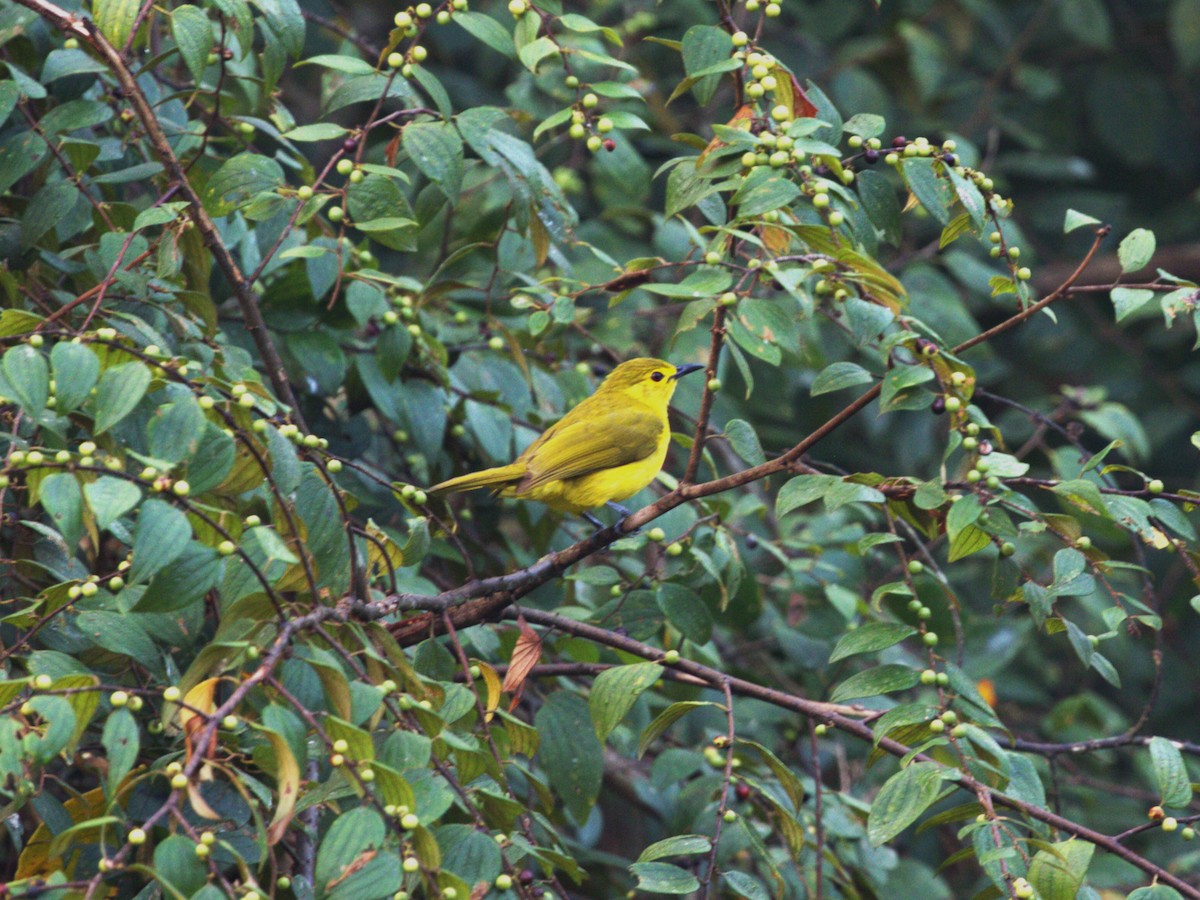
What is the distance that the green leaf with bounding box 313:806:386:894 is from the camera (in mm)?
1692

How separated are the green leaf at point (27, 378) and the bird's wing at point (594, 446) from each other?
1.61m

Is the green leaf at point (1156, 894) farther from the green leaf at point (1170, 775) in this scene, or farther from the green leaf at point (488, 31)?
the green leaf at point (488, 31)

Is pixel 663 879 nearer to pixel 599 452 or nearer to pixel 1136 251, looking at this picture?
pixel 1136 251

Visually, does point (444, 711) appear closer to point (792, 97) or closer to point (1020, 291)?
point (1020, 291)

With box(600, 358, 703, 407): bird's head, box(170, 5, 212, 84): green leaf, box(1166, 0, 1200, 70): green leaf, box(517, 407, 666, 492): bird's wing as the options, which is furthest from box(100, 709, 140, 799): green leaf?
box(1166, 0, 1200, 70): green leaf

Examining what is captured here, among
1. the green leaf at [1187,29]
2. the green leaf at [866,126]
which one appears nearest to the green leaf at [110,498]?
the green leaf at [866,126]

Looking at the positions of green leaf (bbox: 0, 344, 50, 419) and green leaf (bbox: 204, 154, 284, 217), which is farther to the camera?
green leaf (bbox: 204, 154, 284, 217)

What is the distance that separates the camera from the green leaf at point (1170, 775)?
2.13 m

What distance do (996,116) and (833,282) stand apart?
14.8 ft

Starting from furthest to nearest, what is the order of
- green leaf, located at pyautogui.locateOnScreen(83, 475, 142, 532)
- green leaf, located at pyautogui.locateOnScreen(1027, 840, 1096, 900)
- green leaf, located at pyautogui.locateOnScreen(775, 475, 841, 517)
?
green leaf, located at pyautogui.locateOnScreen(775, 475, 841, 517) → green leaf, located at pyautogui.locateOnScreen(1027, 840, 1096, 900) → green leaf, located at pyautogui.locateOnScreen(83, 475, 142, 532)

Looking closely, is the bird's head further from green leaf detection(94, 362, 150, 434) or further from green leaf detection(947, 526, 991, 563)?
green leaf detection(94, 362, 150, 434)

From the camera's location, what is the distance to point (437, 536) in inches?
123

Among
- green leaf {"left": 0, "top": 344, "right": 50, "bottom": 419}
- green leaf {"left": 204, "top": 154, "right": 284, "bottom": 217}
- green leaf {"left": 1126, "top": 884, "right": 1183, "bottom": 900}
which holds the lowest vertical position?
green leaf {"left": 1126, "top": 884, "right": 1183, "bottom": 900}

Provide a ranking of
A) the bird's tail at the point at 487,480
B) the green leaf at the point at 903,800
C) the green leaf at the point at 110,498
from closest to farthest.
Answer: the green leaf at the point at 110,498 → the green leaf at the point at 903,800 → the bird's tail at the point at 487,480
